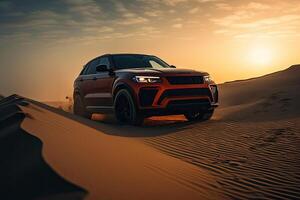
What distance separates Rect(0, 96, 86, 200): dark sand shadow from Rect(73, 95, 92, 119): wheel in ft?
22.5

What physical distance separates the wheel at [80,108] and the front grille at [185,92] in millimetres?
3508

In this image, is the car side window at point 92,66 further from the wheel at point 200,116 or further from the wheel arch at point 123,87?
the wheel at point 200,116

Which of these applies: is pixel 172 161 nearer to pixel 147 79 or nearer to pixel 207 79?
pixel 147 79

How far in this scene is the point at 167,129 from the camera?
949 cm

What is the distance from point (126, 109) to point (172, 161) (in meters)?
4.30

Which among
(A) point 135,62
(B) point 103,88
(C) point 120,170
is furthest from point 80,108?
(C) point 120,170

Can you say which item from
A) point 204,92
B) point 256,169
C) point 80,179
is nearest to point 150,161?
point 256,169

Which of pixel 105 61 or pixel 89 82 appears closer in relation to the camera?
pixel 105 61

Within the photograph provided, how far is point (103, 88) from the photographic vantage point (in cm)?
1108

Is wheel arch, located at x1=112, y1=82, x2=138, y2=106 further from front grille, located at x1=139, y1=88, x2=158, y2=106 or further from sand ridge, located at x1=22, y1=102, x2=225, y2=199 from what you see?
sand ridge, located at x1=22, y1=102, x2=225, y2=199

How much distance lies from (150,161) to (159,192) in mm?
1473

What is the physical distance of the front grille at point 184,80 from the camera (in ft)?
31.3

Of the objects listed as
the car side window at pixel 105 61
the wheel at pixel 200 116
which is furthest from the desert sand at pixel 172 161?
the car side window at pixel 105 61

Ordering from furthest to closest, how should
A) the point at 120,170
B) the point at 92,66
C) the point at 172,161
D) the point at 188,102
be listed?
the point at 92,66
the point at 188,102
the point at 172,161
the point at 120,170
